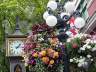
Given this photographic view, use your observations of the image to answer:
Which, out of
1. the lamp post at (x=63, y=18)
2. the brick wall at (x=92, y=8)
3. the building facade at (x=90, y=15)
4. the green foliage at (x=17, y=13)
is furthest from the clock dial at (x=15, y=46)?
the lamp post at (x=63, y=18)

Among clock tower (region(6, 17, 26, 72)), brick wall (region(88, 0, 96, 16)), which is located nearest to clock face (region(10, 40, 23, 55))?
clock tower (region(6, 17, 26, 72))

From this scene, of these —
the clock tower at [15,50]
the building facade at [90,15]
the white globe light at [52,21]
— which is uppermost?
the building facade at [90,15]

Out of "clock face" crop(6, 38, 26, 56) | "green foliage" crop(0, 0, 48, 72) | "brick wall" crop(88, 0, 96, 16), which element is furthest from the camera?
"green foliage" crop(0, 0, 48, 72)

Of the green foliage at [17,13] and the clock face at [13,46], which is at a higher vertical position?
the green foliage at [17,13]

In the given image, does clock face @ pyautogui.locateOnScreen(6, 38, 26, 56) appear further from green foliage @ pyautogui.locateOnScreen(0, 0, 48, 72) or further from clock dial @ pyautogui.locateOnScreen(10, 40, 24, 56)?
green foliage @ pyautogui.locateOnScreen(0, 0, 48, 72)

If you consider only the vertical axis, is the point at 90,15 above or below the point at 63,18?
above

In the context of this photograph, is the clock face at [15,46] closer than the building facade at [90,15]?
No

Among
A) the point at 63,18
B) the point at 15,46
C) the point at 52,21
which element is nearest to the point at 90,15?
the point at 15,46

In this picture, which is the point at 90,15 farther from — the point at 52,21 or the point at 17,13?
the point at 52,21

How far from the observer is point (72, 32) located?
11148 mm

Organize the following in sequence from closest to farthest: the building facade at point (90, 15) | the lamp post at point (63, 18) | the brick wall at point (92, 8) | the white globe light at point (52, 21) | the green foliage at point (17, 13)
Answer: the lamp post at point (63, 18)
the white globe light at point (52, 21)
the building facade at point (90, 15)
the brick wall at point (92, 8)
the green foliage at point (17, 13)

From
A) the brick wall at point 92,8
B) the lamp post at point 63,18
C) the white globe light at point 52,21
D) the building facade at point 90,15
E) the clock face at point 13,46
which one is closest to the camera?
the lamp post at point 63,18

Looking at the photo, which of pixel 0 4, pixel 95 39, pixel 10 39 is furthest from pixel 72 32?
pixel 0 4

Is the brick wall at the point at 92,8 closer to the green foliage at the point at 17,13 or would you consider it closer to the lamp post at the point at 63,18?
the green foliage at the point at 17,13
